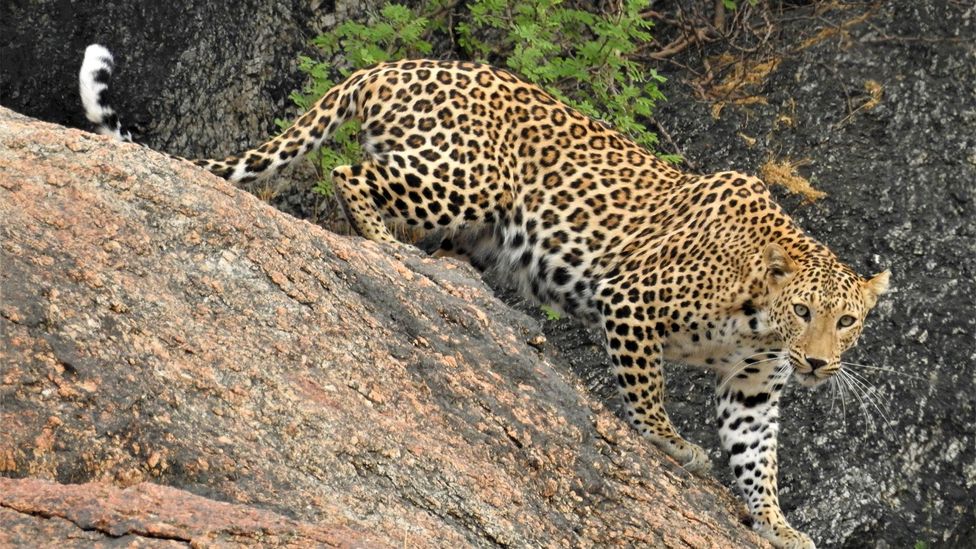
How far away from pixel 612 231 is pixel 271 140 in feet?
7.80

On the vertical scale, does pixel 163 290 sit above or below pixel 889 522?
above

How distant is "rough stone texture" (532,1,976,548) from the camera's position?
11.8 metres

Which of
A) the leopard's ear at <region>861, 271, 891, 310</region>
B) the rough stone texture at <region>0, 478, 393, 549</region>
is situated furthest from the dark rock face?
the rough stone texture at <region>0, 478, 393, 549</region>

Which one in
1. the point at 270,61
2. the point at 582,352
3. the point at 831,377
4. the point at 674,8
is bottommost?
the point at 582,352

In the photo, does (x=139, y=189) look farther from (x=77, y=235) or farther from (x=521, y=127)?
(x=521, y=127)

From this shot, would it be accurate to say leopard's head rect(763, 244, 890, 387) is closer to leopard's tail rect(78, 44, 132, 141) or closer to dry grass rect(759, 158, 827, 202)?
leopard's tail rect(78, 44, 132, 141)

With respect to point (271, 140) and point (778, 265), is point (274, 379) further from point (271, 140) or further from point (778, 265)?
point (778, 265)

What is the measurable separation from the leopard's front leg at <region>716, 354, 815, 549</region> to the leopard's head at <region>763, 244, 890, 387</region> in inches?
9.2

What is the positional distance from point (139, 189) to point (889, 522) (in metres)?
6.79

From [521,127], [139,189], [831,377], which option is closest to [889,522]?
[831,377]

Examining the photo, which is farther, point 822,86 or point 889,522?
point 822,86

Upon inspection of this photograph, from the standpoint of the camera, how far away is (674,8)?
50.5 ft

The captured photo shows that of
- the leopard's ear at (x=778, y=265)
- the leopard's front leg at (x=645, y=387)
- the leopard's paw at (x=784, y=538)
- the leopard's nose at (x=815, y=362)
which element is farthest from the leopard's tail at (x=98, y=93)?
the leopard's paw at (x=784, y=538)

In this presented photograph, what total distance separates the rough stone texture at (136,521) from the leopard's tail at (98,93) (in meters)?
3.85
